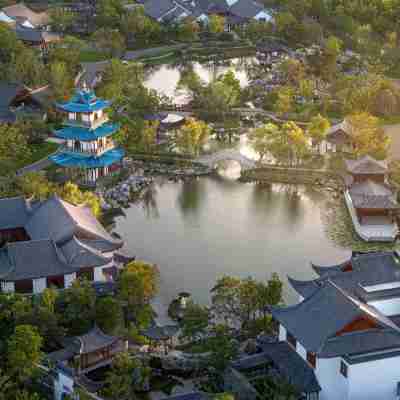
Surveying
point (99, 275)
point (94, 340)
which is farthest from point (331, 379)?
point (99, 275)

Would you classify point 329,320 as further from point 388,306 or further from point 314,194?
point 314,194

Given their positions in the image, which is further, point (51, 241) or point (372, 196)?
point (372, 196)

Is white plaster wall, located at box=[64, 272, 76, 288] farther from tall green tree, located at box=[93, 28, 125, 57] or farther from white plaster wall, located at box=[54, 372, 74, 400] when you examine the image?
tall green tree, located at box=[93, 28, 125, 57]

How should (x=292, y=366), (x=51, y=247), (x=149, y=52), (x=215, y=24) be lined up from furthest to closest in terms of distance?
1. (x=215, y=24)
2. (x=149, y=52)
3. (x=51, y=247)
4. (x=292, y=366)

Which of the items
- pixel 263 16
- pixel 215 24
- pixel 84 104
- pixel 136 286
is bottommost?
pixel 136 286

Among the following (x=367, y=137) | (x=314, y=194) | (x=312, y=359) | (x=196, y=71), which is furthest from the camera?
(x=196, y=71)

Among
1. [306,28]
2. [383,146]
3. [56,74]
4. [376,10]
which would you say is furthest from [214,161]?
[376,10]

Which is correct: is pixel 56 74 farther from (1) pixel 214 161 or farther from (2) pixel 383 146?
(2) pixel 383 146
